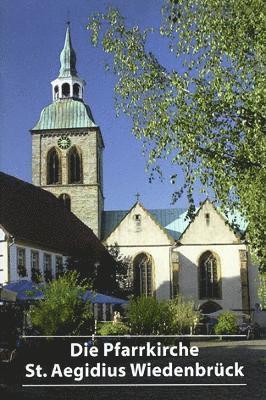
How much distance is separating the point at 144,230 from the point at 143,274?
3362 mm

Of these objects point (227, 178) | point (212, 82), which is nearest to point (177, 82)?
point (212, 82)

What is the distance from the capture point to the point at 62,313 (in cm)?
1694

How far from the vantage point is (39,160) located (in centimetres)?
5462

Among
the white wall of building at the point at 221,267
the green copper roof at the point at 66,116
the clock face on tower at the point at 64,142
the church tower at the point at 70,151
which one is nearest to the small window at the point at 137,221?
the white wall of building at the point at 221,267

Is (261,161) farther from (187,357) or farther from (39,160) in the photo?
(39,160)

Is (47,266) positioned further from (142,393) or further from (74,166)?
(142,393)

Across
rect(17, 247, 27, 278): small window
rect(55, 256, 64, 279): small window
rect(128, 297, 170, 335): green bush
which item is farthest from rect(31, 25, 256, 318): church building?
rect(128, 297, 170, 335): green bush

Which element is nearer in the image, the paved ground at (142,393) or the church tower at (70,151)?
the paved ground at (142,393)

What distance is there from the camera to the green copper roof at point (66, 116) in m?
55.1

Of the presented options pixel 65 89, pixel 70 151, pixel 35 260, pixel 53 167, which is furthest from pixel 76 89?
pixel 35 260

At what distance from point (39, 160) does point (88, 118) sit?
534 cm

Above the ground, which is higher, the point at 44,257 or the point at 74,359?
the point at 44,257

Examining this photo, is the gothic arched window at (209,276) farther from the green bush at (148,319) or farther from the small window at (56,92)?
the green bush at (148,319)

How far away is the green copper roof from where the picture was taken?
55125 millimetres
